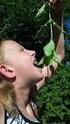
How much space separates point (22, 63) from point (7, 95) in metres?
0.18

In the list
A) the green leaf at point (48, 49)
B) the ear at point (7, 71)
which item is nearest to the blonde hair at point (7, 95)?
the ear at point (7, 71)

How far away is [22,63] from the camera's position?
286 cm

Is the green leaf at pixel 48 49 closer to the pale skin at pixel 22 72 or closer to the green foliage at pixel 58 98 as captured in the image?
the pale skin at pixel 22 72

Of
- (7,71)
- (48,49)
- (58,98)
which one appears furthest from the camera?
(58,98)

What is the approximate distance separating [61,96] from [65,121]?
0.97 metres

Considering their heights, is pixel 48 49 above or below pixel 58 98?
above

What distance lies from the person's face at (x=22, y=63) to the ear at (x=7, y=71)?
1.0 inches

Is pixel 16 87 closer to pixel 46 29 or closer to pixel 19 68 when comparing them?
pixel 19 68

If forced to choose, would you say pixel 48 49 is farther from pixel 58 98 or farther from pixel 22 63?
pixel 58 98

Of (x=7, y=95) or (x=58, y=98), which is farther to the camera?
(x=58, y=98)

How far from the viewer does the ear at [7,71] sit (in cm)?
282

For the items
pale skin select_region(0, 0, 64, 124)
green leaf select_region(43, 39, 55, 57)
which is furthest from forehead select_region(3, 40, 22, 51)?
green leaf select_region(43, 39, 55, 57)

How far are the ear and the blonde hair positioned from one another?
2 centimetres

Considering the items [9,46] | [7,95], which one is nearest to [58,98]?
[9,46]
